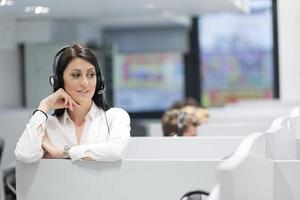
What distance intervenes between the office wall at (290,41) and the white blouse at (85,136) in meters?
2.66

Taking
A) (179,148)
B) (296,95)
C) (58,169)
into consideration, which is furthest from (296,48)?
(58,169)

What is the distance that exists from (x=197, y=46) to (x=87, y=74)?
5574 mm

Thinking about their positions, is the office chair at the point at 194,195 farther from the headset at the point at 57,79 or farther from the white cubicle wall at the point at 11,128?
the white cubicle wall at the point at 11,128

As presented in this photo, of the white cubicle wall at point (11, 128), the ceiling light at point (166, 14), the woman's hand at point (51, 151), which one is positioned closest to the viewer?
the woman's hand at point (51, 151)

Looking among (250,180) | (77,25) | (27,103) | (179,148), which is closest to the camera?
(250,180)

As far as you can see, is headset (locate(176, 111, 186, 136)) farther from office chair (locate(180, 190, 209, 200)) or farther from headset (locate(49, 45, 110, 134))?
office chair (locate(180, 190, 209, 200))

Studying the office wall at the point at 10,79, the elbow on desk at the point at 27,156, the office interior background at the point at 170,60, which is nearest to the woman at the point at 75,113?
the elbow on desk at the point at 27,156

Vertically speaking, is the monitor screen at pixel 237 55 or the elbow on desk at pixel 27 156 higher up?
the monitor screen at pixel 237 55

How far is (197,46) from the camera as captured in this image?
25.4 feet

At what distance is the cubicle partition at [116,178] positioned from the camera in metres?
1.92

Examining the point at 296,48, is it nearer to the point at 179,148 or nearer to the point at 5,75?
the point at 179,148

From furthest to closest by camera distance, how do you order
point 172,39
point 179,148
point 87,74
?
1. point 172,39
2. point 179,148
3. point 87,74

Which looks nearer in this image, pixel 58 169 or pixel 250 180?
pixel 250 180

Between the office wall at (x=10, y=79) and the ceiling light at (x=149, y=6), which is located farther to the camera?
the office wall at (x=10, y=79)
